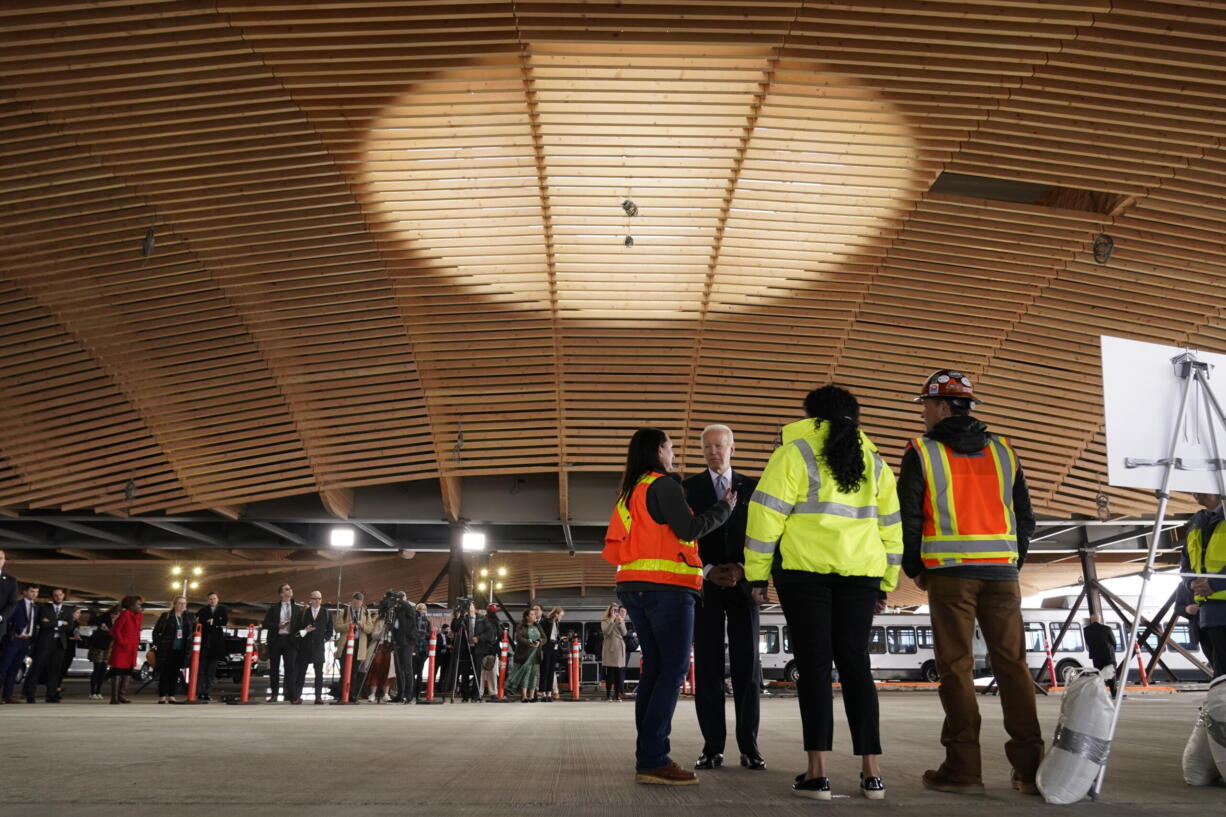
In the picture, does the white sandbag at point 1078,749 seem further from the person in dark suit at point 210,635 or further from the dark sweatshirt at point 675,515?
the person in dark suit at point 210,635

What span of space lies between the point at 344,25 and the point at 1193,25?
9.56 meters

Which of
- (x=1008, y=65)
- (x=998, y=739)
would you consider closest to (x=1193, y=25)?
(x=1008, y=65)

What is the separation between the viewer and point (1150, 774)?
454cm

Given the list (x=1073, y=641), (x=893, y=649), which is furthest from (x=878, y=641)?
(x=1073, y=641)

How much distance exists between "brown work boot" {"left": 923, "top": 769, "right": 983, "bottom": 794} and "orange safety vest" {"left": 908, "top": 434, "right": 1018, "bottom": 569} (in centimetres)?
86

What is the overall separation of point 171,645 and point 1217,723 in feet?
51.1

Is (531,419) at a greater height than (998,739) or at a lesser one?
greater

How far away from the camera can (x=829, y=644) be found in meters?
4.04

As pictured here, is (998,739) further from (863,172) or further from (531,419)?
(531,419)

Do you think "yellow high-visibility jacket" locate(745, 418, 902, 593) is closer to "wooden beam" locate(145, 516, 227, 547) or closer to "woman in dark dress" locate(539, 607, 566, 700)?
"woman in dark dress" locate(539, 607, 566, 700)

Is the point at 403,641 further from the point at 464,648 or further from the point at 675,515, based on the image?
the point at 675,515

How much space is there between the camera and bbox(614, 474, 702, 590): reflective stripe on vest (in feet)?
14.8

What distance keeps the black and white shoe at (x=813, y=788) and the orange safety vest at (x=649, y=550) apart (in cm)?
104

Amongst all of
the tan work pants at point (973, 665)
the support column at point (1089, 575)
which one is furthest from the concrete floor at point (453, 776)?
the support column at point (1089, 575)
